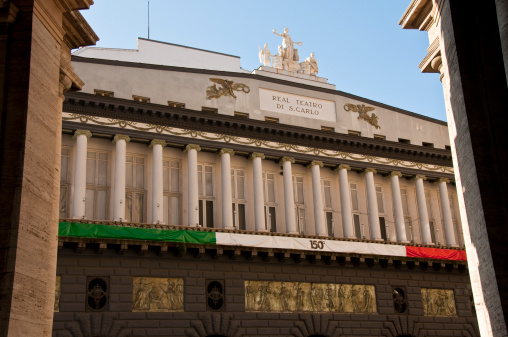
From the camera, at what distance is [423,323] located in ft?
119

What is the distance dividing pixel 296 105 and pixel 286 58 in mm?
4098

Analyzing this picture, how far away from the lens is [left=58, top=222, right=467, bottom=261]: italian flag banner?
1156 inches

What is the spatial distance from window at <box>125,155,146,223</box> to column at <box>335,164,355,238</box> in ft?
36.3

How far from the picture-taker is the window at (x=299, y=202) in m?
36.7

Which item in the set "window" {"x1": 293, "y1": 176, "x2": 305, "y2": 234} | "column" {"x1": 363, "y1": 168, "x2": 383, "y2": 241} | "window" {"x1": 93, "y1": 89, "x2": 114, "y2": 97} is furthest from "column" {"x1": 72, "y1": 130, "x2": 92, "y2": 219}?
"column" {"x1": 363, "y1": 168, "x2": 383, "y2": 241}

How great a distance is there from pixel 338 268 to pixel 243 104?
33.4ft

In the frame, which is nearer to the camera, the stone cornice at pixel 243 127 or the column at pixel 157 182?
the column at pixel 157 182

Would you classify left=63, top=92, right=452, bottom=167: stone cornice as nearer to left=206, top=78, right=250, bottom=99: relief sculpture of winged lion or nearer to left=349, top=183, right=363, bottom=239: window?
left=206, top=78, right=250, bottom=99: relief sculpture of winged lion

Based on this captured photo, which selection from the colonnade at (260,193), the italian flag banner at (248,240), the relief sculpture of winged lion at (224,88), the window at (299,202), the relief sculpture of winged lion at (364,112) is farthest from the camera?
the relief sculpture of winged lion at (364,112)

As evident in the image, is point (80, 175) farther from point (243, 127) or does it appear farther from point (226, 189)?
point (243, 127)

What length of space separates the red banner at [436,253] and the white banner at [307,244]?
21.1 inches

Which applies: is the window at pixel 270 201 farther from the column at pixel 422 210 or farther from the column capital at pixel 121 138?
the column at pixel 422 210

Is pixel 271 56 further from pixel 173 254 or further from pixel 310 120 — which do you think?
pixel 173 254

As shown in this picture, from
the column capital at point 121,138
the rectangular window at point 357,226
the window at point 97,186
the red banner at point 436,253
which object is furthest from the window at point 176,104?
the red banner at point 436,253
